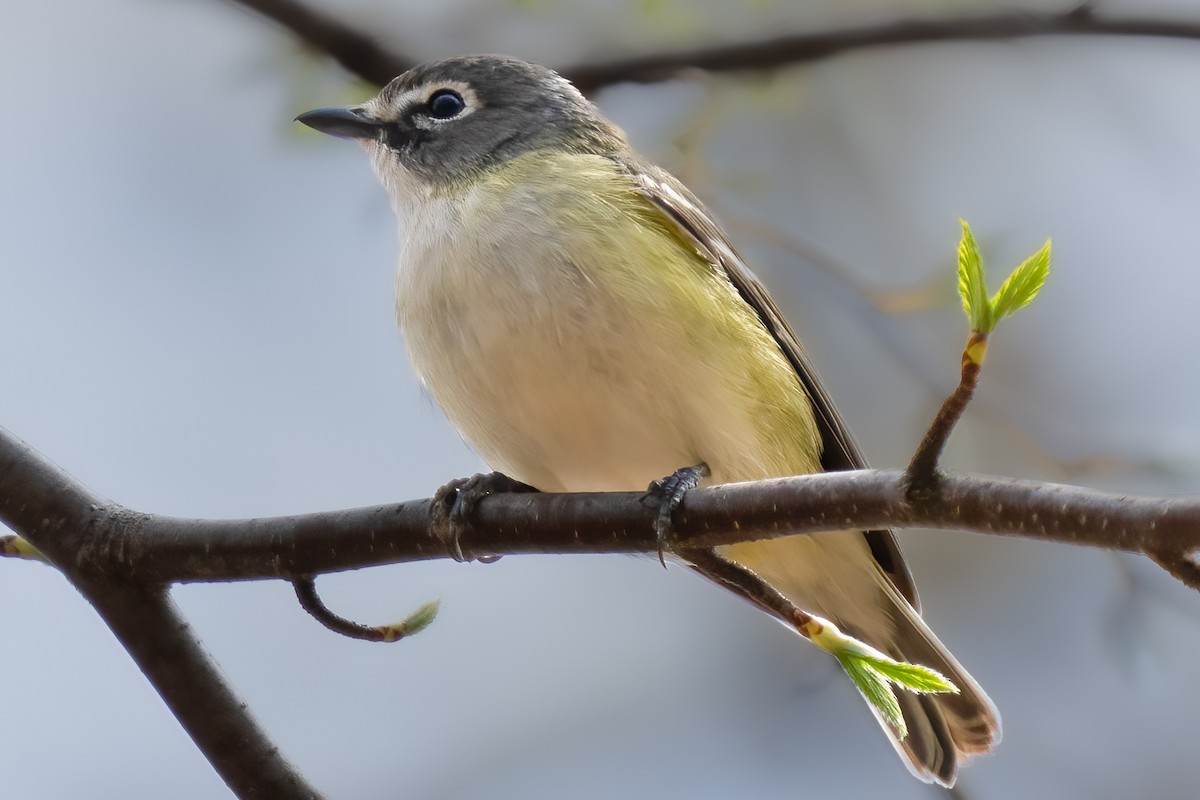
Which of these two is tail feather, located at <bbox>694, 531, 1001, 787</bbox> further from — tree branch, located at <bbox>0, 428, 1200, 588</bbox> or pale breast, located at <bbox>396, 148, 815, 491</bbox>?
tree branch, located at <bbox>0, 428, 1200, 588</bbox>

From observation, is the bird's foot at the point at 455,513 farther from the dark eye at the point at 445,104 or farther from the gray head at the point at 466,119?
the dark eye at the point at 445,104

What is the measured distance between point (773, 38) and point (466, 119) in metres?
1.21

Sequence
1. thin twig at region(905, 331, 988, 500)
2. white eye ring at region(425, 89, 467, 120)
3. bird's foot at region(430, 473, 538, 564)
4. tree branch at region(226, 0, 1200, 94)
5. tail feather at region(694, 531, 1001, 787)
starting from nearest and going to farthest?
thin twig at region(905, 331, 988, 500) < bird's foot at region(430, 473, 538, 564) < tree branch at region(226, 0, 1200, 94) < tail feather at region(694, 531, 1001, 787) < white eye ring at region(425, 89, 467, 120)

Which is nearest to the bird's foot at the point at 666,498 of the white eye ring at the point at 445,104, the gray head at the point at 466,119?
the gray head at the point at 466,119

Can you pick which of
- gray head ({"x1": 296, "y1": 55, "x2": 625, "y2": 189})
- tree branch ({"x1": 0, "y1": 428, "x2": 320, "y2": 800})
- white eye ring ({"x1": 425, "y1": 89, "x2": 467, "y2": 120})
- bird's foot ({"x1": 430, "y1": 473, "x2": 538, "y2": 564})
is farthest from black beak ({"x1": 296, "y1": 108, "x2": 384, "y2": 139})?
tree branch ({"x1": 0, "y1": 428, "x2": 320, "y2": 800})

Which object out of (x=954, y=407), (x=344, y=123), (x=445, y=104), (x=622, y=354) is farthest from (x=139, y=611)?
(x=445, y=104)

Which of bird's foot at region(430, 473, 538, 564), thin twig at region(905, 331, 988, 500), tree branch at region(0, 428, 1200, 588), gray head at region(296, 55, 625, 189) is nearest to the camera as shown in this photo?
thin twig at region(905, 331, 988, 500)

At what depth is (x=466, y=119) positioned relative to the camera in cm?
464

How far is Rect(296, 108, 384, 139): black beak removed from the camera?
178 inches

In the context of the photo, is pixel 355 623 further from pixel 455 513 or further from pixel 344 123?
pixel 344 123

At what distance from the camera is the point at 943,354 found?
5.51 m

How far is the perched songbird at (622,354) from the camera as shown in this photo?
3615mm

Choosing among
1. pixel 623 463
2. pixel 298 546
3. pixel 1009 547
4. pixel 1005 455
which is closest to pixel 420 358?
pixel 623 463

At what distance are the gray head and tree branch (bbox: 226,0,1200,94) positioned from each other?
0.26 metres
